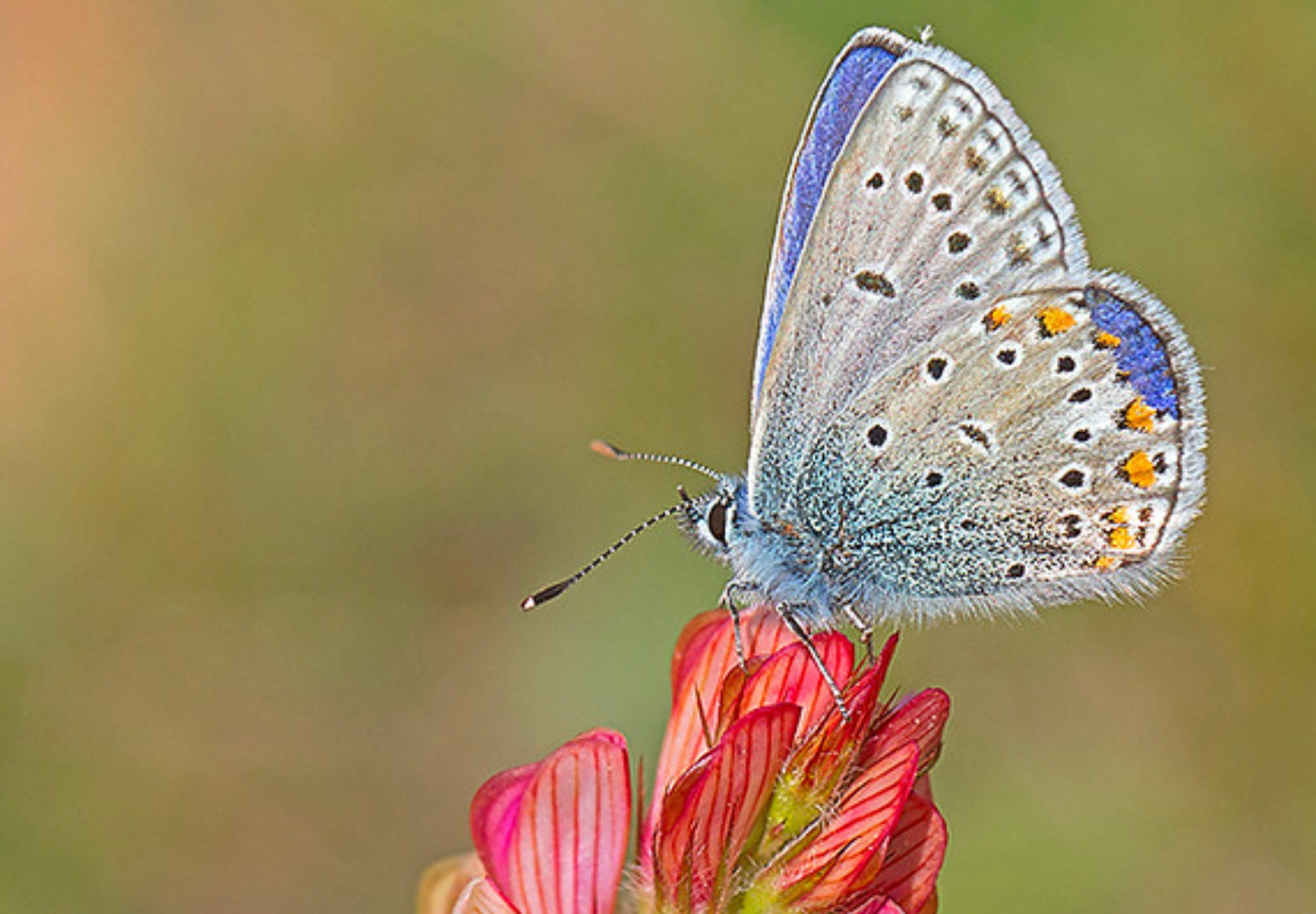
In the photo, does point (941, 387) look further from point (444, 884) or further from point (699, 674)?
point (444, 884)

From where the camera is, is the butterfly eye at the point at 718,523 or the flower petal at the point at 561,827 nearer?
the flower petal at the point at 561,827

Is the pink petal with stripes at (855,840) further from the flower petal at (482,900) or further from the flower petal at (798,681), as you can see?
the flower petal at (482,900)

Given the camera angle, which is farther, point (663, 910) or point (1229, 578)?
point (1229, 578)

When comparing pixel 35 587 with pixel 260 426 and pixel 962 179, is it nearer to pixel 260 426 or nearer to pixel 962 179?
pixel 260 426

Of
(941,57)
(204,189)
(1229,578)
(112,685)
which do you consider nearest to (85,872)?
(112,685)

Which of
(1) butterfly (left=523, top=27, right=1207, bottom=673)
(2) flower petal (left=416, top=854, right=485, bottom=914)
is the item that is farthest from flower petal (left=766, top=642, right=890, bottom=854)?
(2) flower petal (left=416, top=854, right=485, bottom=914)

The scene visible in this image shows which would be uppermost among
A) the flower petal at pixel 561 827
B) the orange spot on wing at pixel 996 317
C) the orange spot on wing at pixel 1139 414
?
the orange spot on wing at pixel 996 317

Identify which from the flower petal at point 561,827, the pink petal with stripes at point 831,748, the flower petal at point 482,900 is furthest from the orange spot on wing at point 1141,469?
the flower petal at point 482,900
